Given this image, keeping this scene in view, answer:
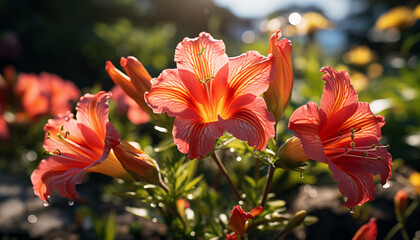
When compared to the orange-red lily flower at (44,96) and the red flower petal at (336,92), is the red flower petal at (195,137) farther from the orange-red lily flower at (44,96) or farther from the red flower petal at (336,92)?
the orange-red lily flower at (44,96)

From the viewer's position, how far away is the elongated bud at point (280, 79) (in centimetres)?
105

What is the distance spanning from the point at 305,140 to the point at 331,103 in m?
0.18

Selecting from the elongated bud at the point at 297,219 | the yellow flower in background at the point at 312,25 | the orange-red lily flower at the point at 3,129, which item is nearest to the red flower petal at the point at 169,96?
the elongated bud at the point at 297,219

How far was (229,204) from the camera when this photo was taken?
1508 millimetres

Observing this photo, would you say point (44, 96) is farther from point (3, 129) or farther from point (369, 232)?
point (369, 232)

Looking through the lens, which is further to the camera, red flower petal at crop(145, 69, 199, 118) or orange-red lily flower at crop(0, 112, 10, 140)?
orange-red lily flower at crop(0, 112, 10, 140)

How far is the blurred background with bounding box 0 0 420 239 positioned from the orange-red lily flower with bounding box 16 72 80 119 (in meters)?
0.14

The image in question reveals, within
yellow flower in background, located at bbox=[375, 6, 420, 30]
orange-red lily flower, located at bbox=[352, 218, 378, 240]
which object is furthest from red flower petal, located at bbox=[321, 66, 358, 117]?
yellow flower in background, located at bbox=[375, 6, 420, 30]

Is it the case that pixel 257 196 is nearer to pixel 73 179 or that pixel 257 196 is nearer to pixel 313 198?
pixel 73 179

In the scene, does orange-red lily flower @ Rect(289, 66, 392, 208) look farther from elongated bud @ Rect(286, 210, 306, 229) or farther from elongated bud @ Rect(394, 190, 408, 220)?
elongated bud @ Rect(394, 190, 408, 220)

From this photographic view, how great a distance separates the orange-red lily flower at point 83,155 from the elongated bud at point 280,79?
0.46 metres

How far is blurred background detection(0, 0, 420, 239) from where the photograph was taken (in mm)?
2225

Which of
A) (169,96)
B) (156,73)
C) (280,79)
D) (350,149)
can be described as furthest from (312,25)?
(169,96)

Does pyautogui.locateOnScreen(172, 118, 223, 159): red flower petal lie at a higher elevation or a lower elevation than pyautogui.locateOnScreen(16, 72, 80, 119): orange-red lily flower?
higher
